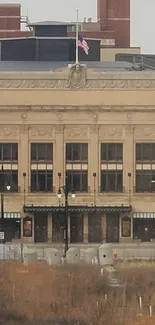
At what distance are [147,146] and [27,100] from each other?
9962 mm

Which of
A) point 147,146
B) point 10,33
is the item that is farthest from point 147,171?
point 10,33

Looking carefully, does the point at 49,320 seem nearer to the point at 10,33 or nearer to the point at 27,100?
the point at 27,100

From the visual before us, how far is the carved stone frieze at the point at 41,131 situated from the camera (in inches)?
3733

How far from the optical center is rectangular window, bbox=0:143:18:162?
94.4 metres

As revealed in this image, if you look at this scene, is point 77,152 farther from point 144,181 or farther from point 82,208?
point 144,181

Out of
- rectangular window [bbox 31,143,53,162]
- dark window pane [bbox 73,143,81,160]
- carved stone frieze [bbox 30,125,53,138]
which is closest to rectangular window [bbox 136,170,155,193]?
dark window pane [bbox 73,143,81,160]

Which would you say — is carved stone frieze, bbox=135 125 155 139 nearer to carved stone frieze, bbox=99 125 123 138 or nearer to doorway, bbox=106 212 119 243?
carved stone frieze, bbox=99 125 123 138

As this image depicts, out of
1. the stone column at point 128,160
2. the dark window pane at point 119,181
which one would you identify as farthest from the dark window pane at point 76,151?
the stone column at point 128,160

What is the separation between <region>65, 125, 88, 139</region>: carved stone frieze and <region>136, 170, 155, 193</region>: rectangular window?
5.11m

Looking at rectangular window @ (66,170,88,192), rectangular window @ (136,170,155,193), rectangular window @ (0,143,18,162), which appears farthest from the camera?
rectangular window @ (66,170,88,192)

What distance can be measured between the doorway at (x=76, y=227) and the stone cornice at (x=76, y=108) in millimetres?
7689

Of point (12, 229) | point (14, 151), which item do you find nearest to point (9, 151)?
point (14, 151)

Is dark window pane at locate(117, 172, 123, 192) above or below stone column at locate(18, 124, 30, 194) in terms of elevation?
below

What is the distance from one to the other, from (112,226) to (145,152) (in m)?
6.29
